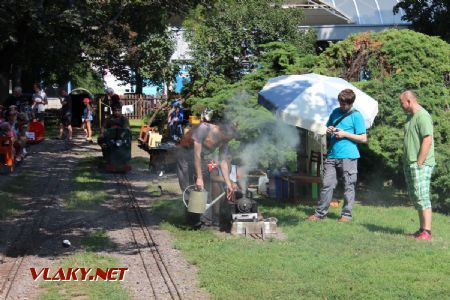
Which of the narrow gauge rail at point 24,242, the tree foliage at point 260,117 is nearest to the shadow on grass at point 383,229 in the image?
the tree foliage at point 260,117

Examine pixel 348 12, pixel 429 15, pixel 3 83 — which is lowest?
pixel 3 83

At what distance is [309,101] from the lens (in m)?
11.0

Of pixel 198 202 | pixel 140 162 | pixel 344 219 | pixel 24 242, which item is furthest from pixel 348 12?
pixel 24 242

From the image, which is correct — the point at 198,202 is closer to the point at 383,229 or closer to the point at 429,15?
the point at 383,229

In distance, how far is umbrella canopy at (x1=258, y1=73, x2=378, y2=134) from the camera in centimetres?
1075

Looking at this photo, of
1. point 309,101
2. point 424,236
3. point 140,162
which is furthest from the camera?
point 140,162

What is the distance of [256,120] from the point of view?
40.4 feet

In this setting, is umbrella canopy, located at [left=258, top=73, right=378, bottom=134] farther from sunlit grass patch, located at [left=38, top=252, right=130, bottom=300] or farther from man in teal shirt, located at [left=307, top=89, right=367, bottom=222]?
sunlit grass patch, located at [left=38, top=252, right=130, bottom=300]

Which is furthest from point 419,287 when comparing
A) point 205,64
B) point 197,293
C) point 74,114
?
point 74,114

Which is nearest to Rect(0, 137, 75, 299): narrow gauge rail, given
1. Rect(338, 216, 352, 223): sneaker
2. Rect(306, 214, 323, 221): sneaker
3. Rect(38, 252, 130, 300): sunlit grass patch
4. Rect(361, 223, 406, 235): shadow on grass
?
Rect(38, 252, 130, 300): sunlit grass patch

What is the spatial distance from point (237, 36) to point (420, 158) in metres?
12.0

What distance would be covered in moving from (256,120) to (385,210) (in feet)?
8.88

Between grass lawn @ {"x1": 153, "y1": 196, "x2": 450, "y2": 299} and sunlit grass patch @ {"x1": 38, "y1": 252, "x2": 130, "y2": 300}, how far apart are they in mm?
829

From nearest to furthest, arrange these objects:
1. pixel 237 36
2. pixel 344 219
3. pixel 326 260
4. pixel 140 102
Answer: pixel 326 260 → pixel 344 219 → pixel 237 36 → pixel 140 102
